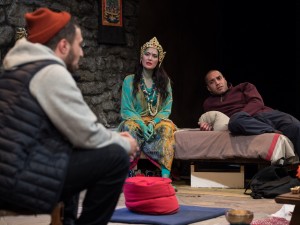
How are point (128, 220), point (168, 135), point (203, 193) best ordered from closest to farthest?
point (128, 220) < point (203, 193) < point (168, 135)

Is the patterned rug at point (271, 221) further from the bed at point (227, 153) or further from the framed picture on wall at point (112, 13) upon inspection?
the framed picture on wall at point (112, 13)

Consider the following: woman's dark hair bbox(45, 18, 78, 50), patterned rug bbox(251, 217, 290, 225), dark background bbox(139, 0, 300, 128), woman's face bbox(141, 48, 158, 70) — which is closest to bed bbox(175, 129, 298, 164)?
woman's face bbox(141, 48, 158, 70)

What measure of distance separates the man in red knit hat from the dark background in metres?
5.72

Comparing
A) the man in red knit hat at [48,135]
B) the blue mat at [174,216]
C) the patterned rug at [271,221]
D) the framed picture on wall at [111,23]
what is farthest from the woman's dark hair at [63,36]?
the framed picture on wall at [111,23]

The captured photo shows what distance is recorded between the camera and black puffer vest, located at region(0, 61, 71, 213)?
100 inches

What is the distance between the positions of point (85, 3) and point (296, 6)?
2.65 m

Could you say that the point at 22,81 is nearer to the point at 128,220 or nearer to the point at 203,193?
the point at 128,220

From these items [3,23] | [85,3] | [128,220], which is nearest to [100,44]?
[85,3]

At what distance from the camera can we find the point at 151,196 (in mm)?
4414

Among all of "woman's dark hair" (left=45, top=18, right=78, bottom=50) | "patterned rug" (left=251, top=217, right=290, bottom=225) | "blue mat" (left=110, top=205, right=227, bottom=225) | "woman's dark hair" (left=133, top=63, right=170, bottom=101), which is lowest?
"blue mat" (left=110, top=205, right=227, bottom=225)

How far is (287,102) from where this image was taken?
8.71 meters

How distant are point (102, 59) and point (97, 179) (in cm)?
493

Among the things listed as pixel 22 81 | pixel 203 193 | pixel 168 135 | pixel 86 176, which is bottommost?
pixel 203 193

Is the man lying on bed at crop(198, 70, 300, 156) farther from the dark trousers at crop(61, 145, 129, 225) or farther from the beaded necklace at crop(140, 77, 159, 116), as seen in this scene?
the dark trousers at crop(61, 145, 129, 225)
